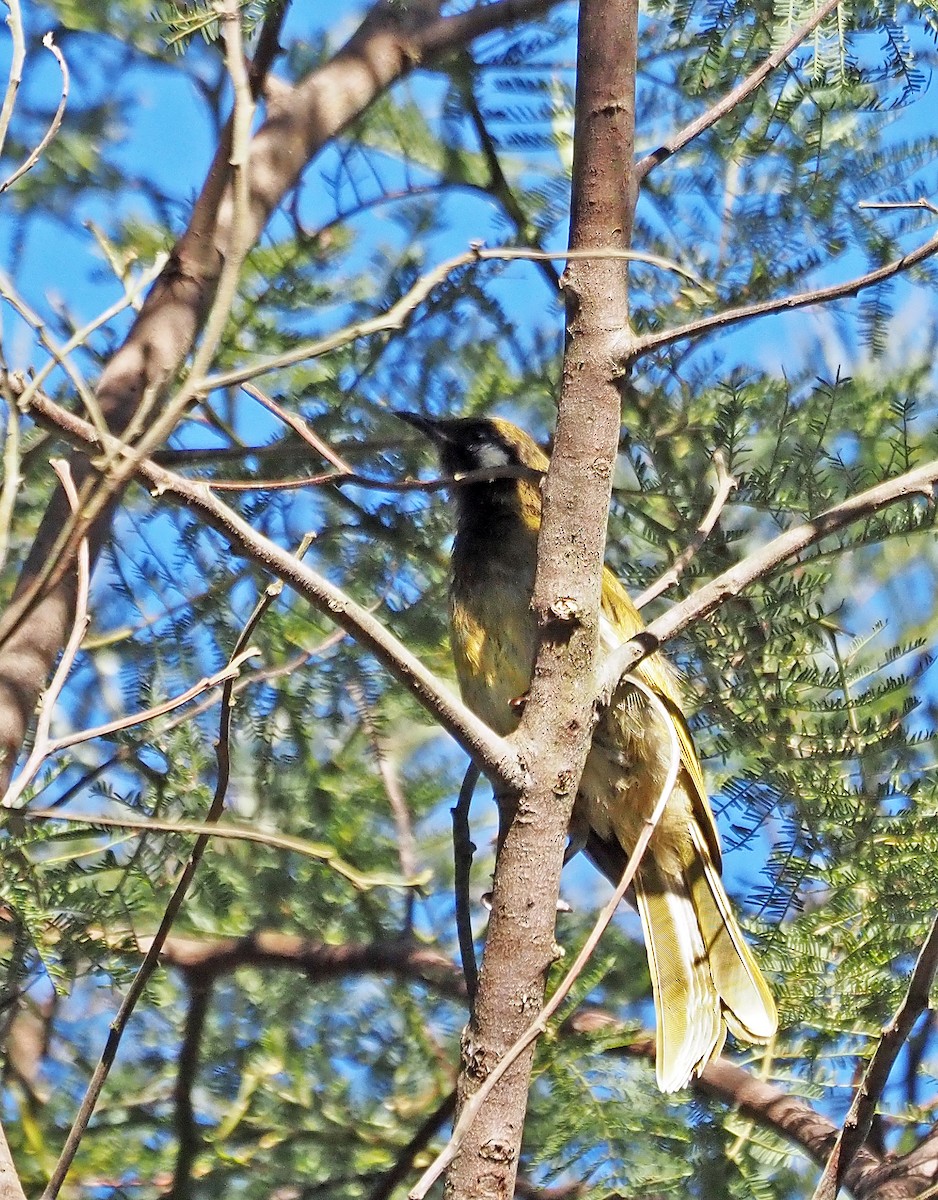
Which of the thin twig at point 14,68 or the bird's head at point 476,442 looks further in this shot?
the bird's head at point 476,442

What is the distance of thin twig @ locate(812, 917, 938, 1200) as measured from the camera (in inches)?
68.8

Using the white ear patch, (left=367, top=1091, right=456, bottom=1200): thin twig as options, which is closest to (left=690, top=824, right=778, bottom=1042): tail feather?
(left=367, top=1091, right=456, bottom=1200): thin twig

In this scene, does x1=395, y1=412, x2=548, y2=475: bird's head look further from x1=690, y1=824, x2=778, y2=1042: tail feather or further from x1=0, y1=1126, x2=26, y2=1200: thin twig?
x1=0, y1=1126, x2=26, y2=1200: thin twig

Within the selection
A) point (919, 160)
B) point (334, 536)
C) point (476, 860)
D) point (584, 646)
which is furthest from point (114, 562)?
point (919, 160)

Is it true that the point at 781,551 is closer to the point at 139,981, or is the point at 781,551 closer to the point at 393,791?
the point at 139,981

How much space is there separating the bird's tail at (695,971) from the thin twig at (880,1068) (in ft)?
4.02

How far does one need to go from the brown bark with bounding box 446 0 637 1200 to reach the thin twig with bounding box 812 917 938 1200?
17.8 inches

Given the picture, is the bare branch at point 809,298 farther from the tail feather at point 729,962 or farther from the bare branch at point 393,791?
the bare branch at point 393,791

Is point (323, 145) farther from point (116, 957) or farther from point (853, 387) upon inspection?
point (116, 957)

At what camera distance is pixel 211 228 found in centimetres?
377

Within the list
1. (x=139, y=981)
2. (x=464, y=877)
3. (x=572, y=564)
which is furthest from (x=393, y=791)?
(x=139, y=981)

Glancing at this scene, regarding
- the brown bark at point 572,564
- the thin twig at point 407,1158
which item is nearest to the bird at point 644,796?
the thin twig at point 407,1158

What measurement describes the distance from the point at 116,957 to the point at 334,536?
1.37 meters

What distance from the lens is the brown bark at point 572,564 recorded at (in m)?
2.10
